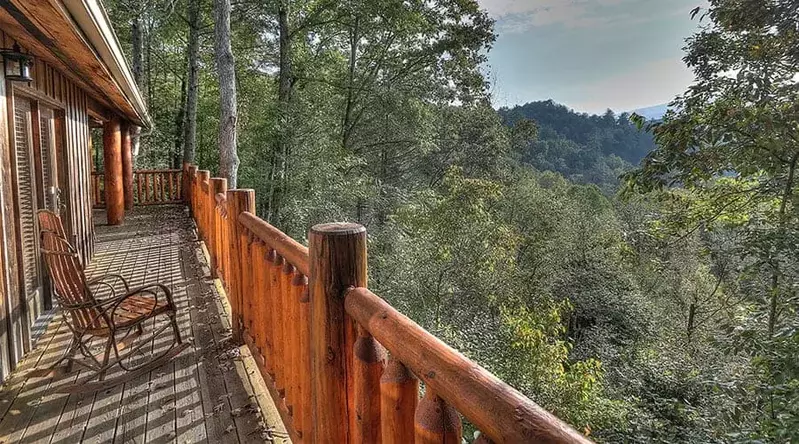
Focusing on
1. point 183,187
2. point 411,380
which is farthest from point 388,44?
point 411,380

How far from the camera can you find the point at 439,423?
77cm

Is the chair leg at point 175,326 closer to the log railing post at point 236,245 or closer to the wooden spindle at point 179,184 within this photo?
the log railing post at point 236,245

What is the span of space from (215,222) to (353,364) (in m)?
3.53

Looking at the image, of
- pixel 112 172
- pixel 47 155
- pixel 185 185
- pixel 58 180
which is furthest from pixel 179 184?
pixel 47 155

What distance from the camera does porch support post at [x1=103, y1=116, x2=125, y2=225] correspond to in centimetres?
795

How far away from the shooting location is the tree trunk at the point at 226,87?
269 inches

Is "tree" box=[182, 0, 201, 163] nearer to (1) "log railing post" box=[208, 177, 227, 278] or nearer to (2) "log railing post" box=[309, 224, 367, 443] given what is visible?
(1) "log railing post" box=[208, 177, 227, 278]

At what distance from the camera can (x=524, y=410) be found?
601 millimetres

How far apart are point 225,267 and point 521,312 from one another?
322 inches

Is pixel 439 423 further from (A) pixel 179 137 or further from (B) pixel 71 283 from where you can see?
(A) pixel 179 137

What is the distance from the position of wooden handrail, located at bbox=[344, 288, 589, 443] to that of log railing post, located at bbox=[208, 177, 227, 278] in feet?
11.5

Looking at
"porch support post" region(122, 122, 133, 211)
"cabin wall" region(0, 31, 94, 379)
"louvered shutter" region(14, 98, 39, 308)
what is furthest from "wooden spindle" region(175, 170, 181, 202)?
"louvered shutter" region(14, 98, 39, 308)

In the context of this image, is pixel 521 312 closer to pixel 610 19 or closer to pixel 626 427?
pixel 626 427

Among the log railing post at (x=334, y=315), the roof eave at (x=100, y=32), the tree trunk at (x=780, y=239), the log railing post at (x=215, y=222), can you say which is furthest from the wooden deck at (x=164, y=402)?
the tree trunk at (x=780, y=239)
